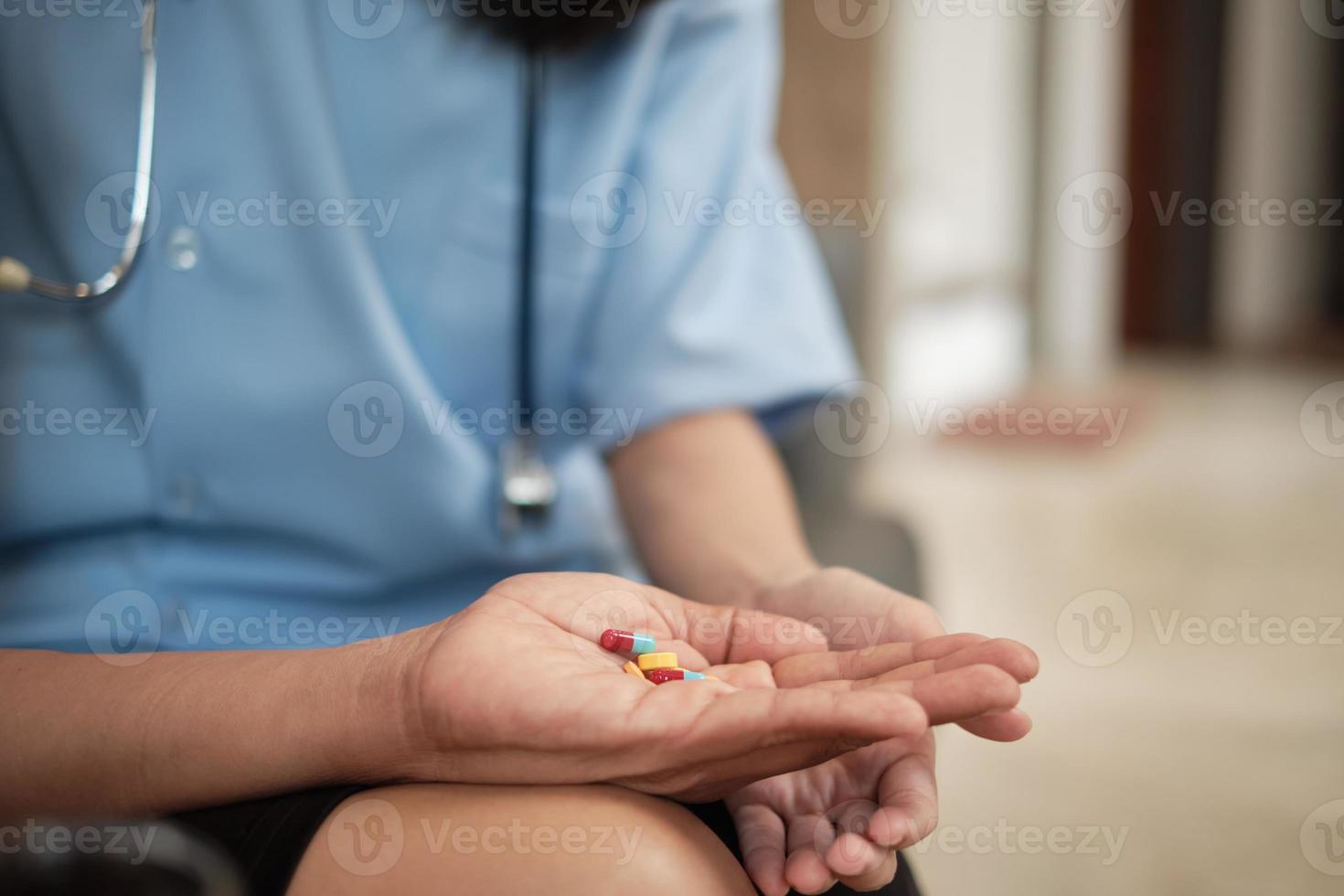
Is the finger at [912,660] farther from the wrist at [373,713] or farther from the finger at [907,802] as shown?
the wrist at [373,713]

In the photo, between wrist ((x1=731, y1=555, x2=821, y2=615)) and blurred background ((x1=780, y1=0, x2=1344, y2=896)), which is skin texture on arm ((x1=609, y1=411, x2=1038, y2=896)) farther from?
blurred background ((x1=780, y1=0, x2=1344, y2=896))

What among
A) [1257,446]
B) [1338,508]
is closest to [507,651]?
[1338,508]

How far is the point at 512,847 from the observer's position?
479mm

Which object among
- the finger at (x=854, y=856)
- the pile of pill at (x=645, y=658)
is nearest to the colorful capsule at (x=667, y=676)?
the pile of pill at (x=645, y=658)

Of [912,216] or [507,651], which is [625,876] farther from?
[912,216]

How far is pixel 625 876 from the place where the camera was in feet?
1.55

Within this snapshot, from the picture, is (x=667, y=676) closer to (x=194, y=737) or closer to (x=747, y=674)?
(x=747, y=674)

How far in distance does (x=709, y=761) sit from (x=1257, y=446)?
3542mm

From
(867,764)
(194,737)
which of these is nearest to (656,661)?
(867,764)

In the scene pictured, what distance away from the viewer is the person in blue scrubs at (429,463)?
1.62ft

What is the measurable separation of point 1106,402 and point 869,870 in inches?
164

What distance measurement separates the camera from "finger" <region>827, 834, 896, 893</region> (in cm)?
49

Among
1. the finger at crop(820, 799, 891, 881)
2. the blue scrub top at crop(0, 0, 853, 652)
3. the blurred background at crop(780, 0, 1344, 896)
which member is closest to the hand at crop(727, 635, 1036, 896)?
the finger at crop(820, 799, 891, 881)

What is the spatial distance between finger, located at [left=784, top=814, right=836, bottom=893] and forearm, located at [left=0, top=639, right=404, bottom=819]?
18cm
